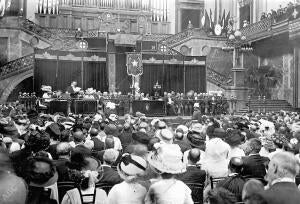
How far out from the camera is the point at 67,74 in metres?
28.0

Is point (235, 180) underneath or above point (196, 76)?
underneath

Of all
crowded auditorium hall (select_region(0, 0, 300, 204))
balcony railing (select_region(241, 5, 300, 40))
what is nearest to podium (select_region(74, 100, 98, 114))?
crowded auditorium hall (select_region(0, 0, 300, 204))

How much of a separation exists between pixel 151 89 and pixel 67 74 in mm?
5813

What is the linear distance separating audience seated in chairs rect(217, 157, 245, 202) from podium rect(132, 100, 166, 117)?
1713 centimetres

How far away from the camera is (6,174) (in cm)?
282

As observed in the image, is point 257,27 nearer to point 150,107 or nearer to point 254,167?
point 150,107

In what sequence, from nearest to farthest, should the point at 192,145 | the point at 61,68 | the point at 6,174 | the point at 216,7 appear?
the point at 6,174
the point at 192,145
the point at 61,68
the point at 216,7

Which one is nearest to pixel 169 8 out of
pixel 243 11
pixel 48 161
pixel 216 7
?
pixel 216 7

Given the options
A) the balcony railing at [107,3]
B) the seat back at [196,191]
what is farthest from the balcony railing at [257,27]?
the seat back at [196,191]

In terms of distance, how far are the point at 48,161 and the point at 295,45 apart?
24.1 meters

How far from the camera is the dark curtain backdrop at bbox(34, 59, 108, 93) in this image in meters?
26.9

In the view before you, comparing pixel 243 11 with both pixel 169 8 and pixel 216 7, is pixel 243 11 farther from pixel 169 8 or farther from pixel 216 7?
pixel 169 8

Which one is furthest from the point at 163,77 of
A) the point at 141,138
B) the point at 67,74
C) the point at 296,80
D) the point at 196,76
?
the point at 141,138

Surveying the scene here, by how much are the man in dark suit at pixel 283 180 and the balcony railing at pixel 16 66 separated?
25.0 meters
